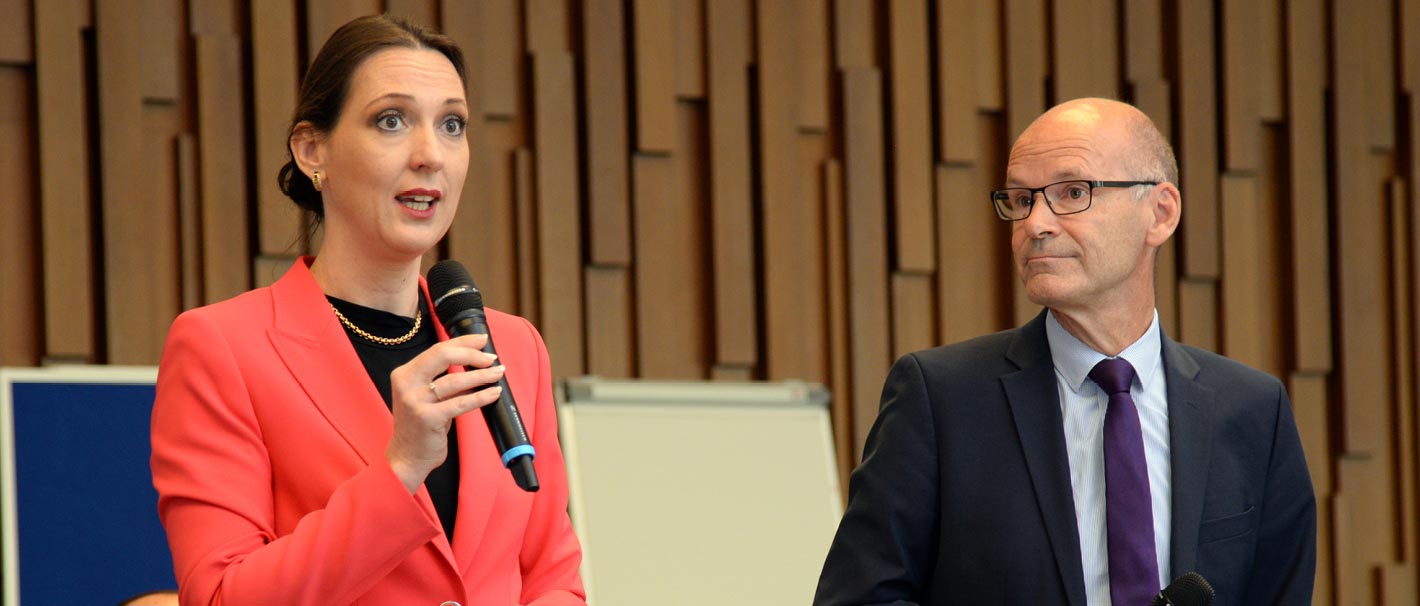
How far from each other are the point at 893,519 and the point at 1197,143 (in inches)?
134

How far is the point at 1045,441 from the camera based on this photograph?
2.35 m

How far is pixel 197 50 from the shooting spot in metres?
4.28

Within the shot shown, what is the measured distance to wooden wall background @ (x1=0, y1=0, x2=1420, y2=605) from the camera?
4211 mm

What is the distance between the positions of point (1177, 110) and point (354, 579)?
13.7ft

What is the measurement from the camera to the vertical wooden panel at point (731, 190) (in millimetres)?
4766

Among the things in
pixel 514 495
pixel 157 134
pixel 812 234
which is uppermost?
pixel 157 134

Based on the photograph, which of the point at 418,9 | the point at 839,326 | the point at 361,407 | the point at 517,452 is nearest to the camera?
the point at 517,452

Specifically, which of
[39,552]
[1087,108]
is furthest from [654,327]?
[1087,108]

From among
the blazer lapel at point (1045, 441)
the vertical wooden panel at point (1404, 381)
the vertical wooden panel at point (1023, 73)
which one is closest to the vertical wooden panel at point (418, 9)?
the vertical wooden panel at point (1023, 73)

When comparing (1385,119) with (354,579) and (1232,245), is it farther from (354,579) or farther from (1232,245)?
(354,579)

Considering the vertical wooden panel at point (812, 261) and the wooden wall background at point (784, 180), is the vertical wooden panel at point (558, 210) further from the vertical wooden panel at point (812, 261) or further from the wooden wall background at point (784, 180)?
the vertical wooden panel at point (812, 261)

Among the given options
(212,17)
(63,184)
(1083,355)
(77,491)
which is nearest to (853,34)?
(212,17)

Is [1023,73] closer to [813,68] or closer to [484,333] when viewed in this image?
[813,68]

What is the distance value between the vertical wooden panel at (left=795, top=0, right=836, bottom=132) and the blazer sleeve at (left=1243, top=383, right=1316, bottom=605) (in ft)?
8.80
